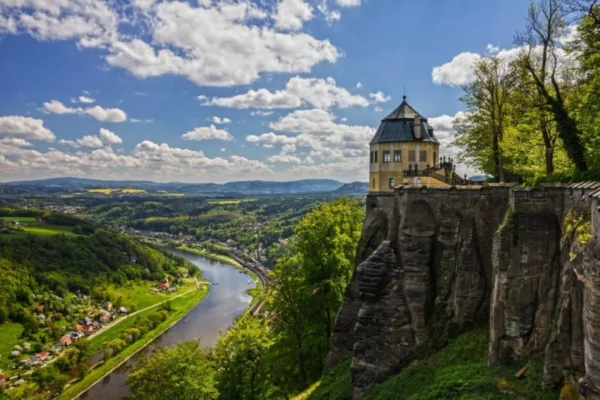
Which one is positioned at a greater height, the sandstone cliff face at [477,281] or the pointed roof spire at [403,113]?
the pointed roof spire at [403,113]

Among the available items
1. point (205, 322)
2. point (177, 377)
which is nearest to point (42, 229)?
point (205, 322)

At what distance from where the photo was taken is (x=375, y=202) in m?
23.7

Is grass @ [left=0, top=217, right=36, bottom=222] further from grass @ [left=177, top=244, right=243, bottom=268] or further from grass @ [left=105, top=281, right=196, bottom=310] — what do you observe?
grass @ [left=105, top=281, right=196, bottom=310]

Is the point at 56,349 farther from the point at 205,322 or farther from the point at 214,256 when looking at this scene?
the point at 214,256

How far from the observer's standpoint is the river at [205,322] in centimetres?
5378

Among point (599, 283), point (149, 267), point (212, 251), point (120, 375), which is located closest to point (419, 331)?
point (599, 283)

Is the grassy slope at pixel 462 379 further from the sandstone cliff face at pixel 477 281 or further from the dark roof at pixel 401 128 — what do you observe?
the dark roof at pixel 401 128

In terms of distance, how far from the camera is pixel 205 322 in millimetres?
A: 80375

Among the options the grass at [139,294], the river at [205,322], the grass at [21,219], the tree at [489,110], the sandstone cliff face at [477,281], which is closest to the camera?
the sandstone cliff face at [477,281]

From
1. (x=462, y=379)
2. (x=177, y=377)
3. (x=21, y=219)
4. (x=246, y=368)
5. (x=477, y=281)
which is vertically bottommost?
(x=21, y=219)

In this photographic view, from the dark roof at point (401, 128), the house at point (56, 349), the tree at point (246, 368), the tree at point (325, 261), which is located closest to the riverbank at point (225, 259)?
the house at point (56, 349)

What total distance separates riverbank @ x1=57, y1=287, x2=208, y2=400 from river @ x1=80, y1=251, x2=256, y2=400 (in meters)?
0.94

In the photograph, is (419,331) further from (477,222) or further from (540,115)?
(540,115)

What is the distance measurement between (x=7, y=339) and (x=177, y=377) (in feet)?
212
